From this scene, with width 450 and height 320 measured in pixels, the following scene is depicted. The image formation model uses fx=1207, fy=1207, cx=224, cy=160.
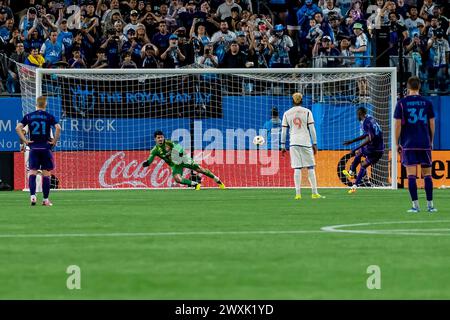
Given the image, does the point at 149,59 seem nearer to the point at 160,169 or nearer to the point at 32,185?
the point at 160,169

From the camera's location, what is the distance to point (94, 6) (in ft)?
113

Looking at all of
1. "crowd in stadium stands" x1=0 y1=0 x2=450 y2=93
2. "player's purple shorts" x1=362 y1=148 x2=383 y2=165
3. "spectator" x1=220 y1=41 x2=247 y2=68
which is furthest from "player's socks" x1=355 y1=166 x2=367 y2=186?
"spectator" x1=220 y1=41 x2=247 y2=68

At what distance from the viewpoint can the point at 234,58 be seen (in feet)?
108

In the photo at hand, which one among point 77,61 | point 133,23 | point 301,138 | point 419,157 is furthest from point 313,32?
point 419,157

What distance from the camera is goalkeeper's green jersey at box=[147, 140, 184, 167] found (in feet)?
98.0

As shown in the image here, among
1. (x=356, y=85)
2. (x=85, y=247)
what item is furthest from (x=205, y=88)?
(x=85, y=247)

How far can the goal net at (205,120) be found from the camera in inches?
1236

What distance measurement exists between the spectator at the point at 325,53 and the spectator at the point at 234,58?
1.98 m

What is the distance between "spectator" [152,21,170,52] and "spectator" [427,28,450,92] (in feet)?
24.0

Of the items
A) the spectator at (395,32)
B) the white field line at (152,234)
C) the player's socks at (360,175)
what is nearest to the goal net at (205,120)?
the player's socks at (360,175)

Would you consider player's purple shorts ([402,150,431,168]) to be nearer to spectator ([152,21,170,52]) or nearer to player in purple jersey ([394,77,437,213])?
player in purple jersey ([394,77,437,213])

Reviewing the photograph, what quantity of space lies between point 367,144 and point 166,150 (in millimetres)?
5012

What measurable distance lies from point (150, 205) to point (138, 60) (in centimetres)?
1106
